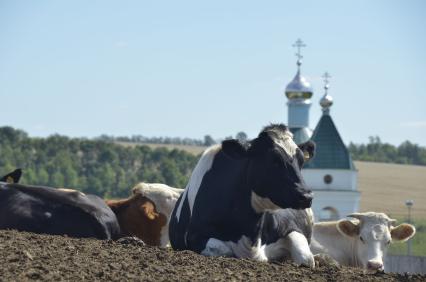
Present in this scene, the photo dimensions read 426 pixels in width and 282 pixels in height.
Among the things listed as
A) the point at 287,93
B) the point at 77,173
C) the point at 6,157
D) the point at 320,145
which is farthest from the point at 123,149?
the point at 320,145

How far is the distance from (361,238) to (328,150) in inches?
2946

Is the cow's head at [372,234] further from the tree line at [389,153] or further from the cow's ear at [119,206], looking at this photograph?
the tree line at [389,153]

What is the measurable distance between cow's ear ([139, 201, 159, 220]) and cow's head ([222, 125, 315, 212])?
3.74 meters

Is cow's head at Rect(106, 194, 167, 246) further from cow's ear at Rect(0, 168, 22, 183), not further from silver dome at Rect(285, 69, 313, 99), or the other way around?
silver dome at Rect(285, 69, 313, 99)

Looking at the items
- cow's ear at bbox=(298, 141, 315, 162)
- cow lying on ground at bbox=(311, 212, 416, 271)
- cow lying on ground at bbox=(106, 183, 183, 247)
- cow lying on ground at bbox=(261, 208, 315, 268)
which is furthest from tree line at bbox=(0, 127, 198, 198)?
cow lying on ground at bbox=(261, 208, 315, 268)

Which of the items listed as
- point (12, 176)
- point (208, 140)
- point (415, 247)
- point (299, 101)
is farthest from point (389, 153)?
point (12, 176)

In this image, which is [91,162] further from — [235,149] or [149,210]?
[235,149]

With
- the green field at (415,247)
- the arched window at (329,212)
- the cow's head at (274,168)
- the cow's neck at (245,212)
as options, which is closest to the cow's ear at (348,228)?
the cow's head at (274,168)

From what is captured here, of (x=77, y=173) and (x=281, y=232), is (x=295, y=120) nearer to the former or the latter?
(x=77, y=173)

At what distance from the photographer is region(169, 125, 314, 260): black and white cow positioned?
44.9ft

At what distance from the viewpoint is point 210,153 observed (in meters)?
14.9

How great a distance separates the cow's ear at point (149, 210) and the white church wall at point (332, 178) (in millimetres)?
73233

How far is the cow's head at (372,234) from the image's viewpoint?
16.8 metres

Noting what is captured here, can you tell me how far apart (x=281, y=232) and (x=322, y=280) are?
3.53 m
